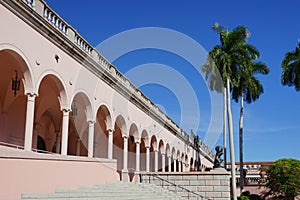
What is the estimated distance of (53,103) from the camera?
21516 mm

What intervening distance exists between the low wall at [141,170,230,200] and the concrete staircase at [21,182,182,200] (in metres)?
1.02

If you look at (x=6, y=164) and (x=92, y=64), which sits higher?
(x=92, y=64)

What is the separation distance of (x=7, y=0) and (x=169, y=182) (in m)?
14.0

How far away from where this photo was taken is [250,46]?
121 ft

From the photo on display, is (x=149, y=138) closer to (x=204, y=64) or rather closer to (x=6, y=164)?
(x=204, y=64)

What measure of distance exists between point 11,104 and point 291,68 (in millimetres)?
26304

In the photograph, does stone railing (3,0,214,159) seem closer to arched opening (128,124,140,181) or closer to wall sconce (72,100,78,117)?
arched opening (128,124,140,181)

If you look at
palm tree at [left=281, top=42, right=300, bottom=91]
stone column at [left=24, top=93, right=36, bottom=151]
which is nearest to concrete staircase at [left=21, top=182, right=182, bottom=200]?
stone column at [left=24, top=93, right=36, bottom=151]

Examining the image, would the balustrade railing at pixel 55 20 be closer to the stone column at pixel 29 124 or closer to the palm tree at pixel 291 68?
the stone column at pixel 29 124

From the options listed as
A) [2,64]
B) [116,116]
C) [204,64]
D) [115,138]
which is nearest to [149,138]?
[115,138]

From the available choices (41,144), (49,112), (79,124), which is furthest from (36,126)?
(79,124)

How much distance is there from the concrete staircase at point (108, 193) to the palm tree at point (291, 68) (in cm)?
1948

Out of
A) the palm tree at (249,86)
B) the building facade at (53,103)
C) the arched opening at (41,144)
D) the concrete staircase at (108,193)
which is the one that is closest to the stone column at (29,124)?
the building facade at (53,103)

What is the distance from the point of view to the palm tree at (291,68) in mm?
35356
